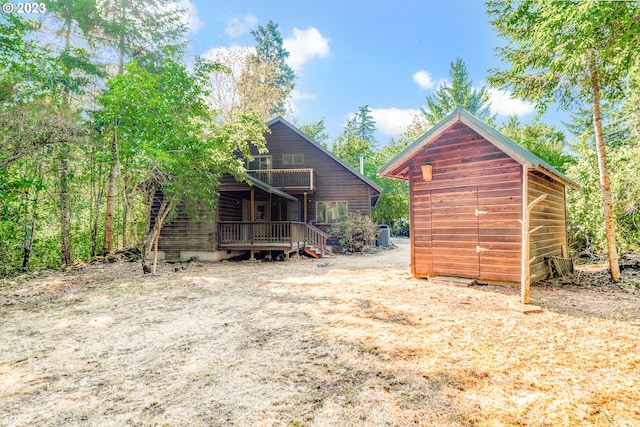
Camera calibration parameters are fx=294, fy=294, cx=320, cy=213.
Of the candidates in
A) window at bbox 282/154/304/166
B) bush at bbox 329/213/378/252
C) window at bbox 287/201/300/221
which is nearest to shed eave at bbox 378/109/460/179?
bush at bbox 329/213/378/252

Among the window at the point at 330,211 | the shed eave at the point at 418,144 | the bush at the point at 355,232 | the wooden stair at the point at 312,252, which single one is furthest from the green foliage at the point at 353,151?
the shed eave at the point at 418,144

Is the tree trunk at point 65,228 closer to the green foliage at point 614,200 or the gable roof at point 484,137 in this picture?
the gable roof at point 484,137

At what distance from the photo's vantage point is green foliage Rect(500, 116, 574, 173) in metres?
16.7

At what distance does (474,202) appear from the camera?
6980mm

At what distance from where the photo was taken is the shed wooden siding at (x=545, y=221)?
278 inches

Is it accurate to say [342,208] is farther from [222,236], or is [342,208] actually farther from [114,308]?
[114,308]

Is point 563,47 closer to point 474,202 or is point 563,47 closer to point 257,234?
point 474,202

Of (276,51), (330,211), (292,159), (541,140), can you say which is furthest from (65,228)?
(276,51)

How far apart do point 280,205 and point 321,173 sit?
10.2 ft

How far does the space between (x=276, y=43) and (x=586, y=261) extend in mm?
32613

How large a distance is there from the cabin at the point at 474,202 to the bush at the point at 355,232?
7653 millimetres

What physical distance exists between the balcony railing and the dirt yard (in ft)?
33.5

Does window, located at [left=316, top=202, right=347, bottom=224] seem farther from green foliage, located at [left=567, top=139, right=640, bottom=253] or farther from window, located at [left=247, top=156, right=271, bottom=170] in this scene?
green foliage, located at [left=567, top=139, right=640, bottom=253]

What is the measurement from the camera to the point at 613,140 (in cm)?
1575
